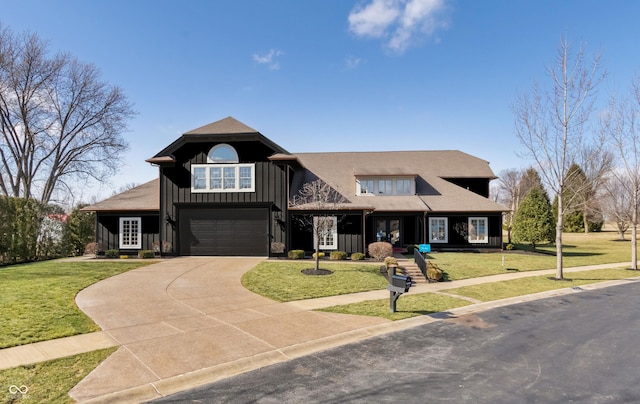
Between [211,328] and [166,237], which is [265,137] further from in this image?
[211,328]

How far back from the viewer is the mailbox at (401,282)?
389 inches

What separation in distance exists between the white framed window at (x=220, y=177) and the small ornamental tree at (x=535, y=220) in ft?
72.9

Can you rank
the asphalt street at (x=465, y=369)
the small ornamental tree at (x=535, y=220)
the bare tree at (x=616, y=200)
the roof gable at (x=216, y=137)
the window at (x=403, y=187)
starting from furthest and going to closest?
1. the bare tree at (x=616, y=200)
2. the window at (x=403, y=187)
3. the small ornamental tree at (x=535, y=220)
4. the roof gable at (x=216, y=137)
5. the asphalt street at (x=465, y=369)

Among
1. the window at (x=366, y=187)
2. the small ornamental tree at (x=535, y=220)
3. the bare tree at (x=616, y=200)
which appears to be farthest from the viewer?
the bare tree at (x=616, y=200)

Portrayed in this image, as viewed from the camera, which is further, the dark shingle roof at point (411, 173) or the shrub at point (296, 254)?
the dark shingle roof at point (411, 173)

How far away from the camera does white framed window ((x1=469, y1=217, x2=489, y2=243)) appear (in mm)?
27719

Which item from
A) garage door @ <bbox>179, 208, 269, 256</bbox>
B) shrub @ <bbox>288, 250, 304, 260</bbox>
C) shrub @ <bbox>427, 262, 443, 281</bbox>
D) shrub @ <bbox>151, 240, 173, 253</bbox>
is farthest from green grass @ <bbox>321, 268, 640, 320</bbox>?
shrub @ <bbox>151, 240, 173, 253</bbox>

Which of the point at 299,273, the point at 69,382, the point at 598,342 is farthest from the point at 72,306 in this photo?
the point at 598,342

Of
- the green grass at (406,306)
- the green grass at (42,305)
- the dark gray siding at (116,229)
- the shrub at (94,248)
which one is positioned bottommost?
the green grass at (406,306)

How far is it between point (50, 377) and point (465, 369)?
7.38 meters

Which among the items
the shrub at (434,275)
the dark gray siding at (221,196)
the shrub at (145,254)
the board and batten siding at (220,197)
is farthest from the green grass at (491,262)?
the shrub at (145,254)

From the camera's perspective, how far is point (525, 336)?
8734 mm

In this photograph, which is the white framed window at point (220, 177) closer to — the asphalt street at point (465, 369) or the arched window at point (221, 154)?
the arched window at point (221, 154)

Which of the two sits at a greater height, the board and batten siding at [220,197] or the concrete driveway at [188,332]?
the board and batten siding at [220,197]
